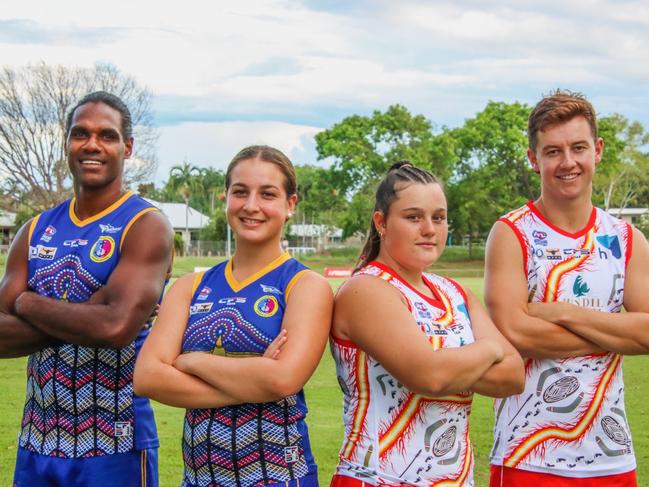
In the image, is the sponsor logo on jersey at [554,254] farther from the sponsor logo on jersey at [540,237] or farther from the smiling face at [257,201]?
the smiling face at [257,201]

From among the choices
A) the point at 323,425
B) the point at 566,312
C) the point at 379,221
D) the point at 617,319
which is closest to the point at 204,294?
the point at 379,221

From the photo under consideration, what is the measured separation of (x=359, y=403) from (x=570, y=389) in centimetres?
114

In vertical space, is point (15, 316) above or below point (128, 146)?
below

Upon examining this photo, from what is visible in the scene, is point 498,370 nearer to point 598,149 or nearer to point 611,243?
point 611,243

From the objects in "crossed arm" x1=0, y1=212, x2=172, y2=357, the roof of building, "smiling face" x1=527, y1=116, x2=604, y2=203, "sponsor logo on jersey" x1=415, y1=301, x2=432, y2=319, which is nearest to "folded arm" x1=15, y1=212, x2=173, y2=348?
"crossed arm" x1=0, y1=212, x2=172, y2=357

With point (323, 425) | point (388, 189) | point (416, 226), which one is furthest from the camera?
point (323, 425)

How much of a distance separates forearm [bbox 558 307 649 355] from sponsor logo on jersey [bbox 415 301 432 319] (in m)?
0.76

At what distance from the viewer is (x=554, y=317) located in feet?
13.4

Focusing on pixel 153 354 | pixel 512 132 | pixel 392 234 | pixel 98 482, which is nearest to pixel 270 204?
pixel 392 234

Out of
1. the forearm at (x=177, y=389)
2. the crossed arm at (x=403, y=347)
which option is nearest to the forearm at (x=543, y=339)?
the crossed arm at (x=403, y=347)

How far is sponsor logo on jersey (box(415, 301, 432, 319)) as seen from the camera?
3662 millimetres

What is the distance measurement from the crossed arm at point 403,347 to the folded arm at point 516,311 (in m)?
0.44

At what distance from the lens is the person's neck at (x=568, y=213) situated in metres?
4.32

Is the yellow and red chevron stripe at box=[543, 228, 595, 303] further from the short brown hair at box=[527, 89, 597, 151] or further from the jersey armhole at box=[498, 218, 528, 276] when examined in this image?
the short brown hair at box=[527, 89, 597, 151]
